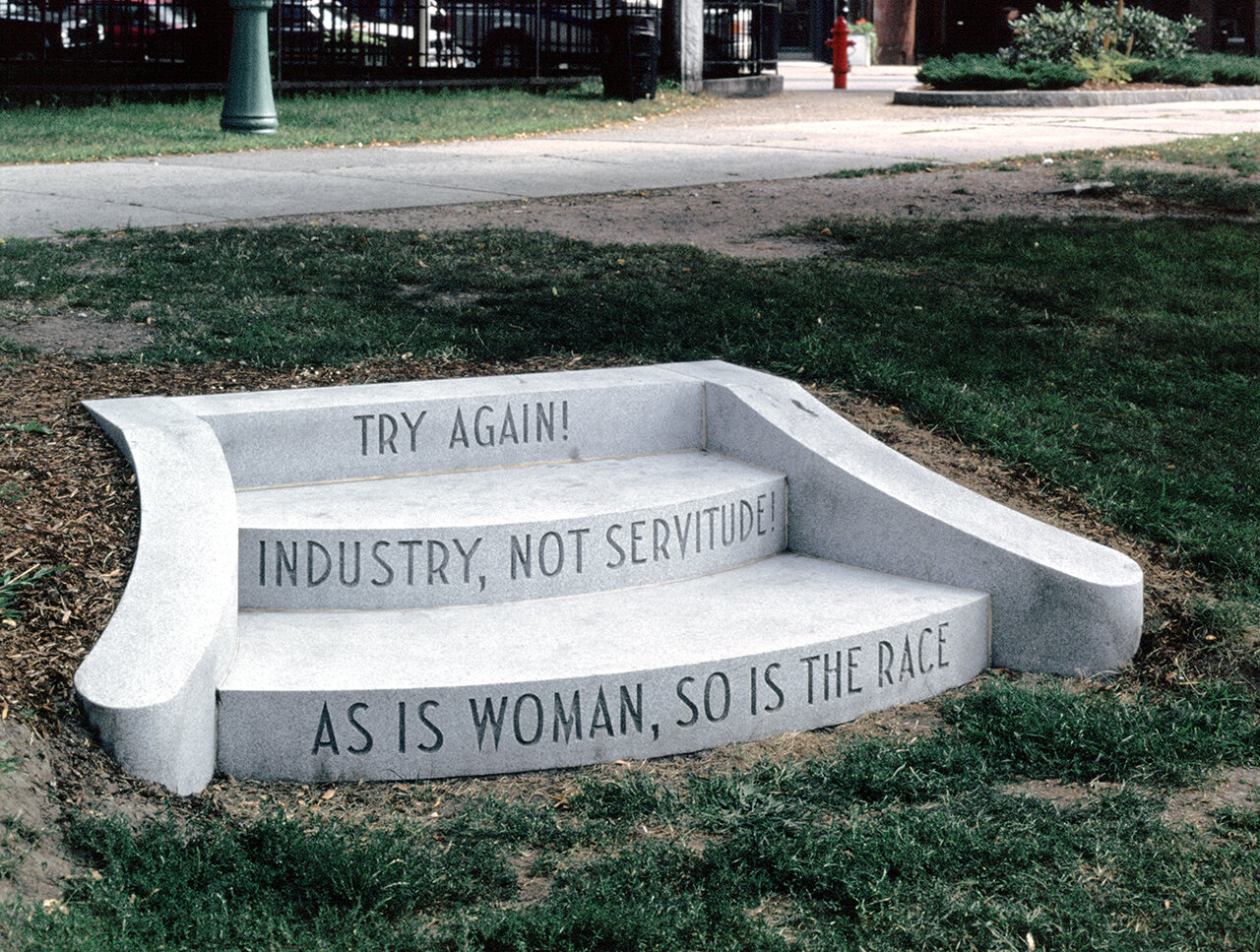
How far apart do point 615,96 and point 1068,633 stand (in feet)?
52.1

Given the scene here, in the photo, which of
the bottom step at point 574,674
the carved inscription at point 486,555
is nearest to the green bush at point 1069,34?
the carved inscription at point 486,555

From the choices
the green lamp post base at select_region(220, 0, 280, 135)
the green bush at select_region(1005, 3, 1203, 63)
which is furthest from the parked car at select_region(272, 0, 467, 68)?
the green bush at select_region(1005, 3, 1203, 63)

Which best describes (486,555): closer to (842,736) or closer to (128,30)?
(842,736)

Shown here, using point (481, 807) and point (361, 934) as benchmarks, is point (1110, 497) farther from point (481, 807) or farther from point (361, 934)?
point (361, 934)

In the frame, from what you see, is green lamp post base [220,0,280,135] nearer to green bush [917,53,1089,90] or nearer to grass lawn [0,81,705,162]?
grass lawn [0,81,705,162]

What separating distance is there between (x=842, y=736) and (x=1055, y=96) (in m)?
16.9

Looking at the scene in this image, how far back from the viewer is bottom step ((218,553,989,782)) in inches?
139

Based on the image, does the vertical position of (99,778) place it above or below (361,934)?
above

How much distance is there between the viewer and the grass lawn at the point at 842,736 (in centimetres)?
289

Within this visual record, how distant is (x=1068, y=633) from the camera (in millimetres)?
4281

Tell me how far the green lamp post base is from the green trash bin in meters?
6.14

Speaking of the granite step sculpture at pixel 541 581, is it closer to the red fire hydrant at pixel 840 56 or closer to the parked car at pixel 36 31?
the parked car at pixel 36 31

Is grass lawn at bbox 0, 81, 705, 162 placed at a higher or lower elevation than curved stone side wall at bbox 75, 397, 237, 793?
higher

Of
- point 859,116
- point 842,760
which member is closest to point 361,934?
point 842,760
